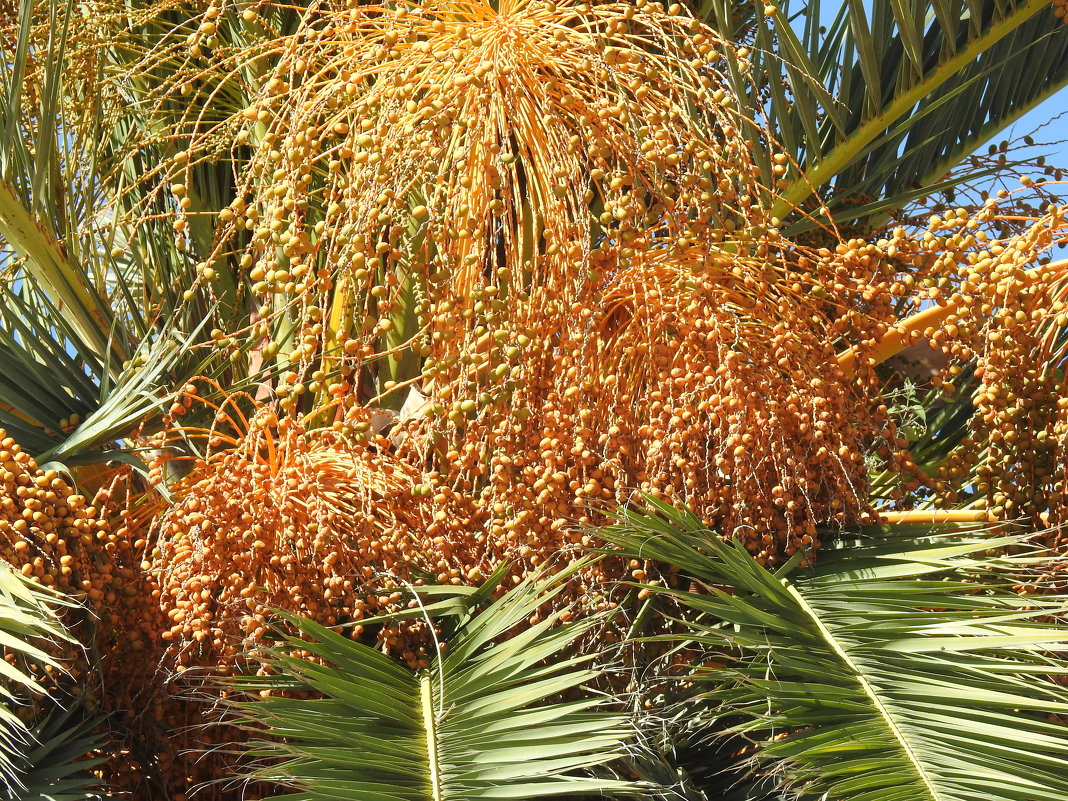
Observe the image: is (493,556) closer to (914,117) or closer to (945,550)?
(945,550)

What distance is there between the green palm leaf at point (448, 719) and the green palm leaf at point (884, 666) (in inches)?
8.8

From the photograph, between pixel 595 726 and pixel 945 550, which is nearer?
pixel 595 726

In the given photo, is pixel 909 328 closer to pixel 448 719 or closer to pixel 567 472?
pixel 567 472

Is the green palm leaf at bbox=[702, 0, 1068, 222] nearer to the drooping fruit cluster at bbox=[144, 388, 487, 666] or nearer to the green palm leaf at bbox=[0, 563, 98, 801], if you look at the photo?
the drooping fruit cluster at bbox=[144, 388, 487, 666]

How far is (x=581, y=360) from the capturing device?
2.08 meters

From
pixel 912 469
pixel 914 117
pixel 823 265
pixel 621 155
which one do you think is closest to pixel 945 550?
pixel 912 469

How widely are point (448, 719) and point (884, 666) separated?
0.69 meters

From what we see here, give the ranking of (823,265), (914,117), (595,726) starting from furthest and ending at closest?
(914,117) → (823,265) → (595,726)

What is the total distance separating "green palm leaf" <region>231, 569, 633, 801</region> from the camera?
67.3 inches

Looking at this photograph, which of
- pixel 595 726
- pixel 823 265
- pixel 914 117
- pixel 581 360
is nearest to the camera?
pixel 595 726

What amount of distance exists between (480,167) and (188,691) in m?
1.09

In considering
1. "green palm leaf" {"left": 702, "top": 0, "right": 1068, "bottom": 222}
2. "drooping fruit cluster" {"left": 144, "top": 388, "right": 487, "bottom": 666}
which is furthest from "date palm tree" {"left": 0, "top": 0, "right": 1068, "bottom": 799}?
"green palm leaf" {"left": 702, "top": 0, "right": 1068, "bottom": 222}

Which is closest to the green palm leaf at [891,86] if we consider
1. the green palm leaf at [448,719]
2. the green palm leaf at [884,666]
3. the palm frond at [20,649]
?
the green palm leaf at [884,666]

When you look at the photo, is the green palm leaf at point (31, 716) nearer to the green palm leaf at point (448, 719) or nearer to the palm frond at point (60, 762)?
the palm frond at point (60, 762)
